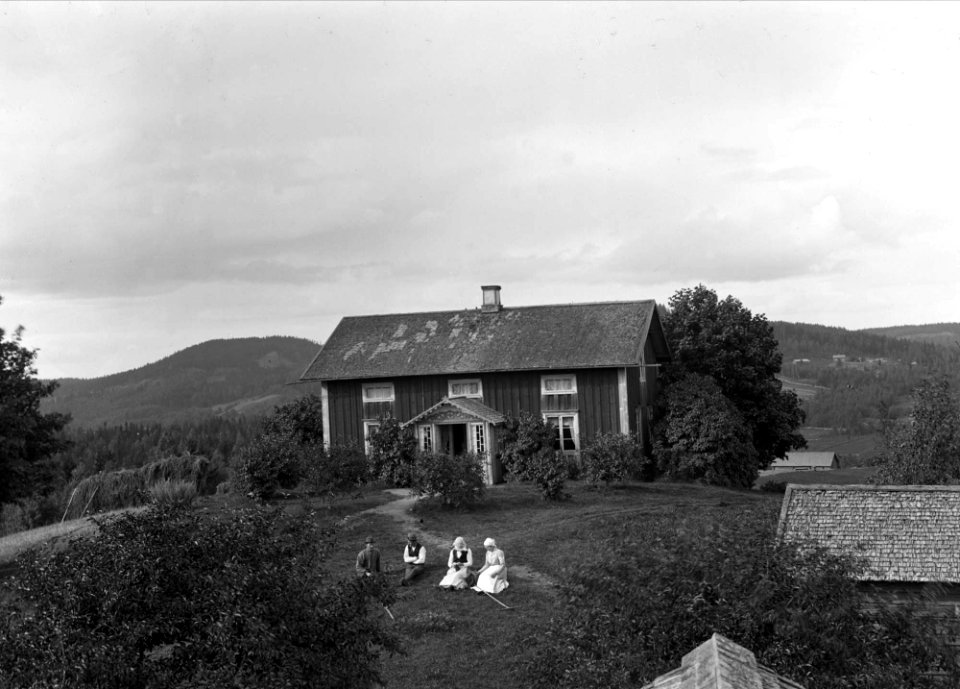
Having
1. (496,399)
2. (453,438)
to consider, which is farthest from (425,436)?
(496,399)

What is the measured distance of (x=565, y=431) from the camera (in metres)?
38.8

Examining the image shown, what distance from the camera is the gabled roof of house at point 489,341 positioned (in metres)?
38.7

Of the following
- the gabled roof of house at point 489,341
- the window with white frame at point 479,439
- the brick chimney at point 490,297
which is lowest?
the window with white frame at point 479,439

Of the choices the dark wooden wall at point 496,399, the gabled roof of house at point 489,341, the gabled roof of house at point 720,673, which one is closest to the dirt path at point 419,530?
the dark wooden wall at point 496,399

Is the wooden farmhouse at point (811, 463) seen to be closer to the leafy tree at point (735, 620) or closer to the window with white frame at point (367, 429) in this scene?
the window with white frame at point (367, 429)

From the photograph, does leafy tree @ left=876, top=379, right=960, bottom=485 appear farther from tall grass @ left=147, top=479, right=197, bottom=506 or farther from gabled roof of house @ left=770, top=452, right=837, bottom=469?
gabled roof of house @ left=770, top=452, right=837, bottom=469

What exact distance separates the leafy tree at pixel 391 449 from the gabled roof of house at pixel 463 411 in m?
0.54

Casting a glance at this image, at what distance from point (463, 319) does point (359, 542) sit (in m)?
16.6

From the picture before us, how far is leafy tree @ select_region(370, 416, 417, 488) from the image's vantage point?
3825 cm

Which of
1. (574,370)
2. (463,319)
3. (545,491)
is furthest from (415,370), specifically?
(545,491)

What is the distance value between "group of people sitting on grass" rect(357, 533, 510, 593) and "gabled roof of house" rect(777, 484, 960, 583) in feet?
20.8

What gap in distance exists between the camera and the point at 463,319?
4228 centimetres

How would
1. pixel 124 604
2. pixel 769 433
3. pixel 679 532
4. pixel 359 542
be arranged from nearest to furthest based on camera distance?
pixel 124 604 < pixel 679 532 < pixel 359 542 < pixel 769 433

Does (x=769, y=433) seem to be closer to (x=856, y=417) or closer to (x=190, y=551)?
(x=190, y=551)
